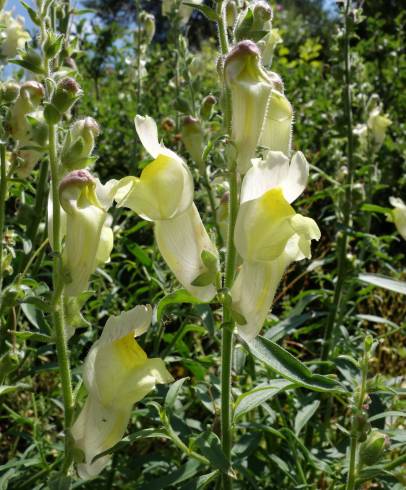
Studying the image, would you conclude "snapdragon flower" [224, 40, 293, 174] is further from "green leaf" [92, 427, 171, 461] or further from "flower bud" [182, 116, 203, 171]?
"flower bud" [182, 116, 203, 171]

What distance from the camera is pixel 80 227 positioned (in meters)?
1.48

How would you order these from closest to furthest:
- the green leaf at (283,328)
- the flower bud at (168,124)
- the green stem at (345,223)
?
the green leaf at (283,328) < the green stem at (345,223) < the flower bud at (168,124)

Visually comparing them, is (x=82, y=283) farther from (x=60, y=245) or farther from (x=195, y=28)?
(x=195, y=28)

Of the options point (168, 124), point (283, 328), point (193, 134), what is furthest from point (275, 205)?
point (168, 124)

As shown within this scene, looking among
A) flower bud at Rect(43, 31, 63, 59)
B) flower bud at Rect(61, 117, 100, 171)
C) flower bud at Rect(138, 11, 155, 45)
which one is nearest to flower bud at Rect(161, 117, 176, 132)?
flower bud at Rect(138, 11, 155, 45)

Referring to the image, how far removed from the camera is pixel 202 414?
3.63 metres

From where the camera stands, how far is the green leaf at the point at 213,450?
1517mm

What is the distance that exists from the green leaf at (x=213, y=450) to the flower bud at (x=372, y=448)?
454 mm

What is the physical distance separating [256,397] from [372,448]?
0.35 metres

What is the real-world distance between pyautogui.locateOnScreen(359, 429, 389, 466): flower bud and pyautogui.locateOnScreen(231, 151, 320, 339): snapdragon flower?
545 millimetres

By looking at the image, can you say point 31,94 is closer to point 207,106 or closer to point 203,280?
point 207,106

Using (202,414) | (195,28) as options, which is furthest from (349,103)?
(195,28)

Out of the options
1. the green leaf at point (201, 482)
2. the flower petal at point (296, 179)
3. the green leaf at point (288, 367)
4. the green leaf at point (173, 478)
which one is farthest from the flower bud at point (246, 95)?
the green leaf at point (173, 478)

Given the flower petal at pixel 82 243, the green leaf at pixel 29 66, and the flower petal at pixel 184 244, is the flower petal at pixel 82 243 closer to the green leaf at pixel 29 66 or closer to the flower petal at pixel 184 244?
the flower petal at pixel 184 244
